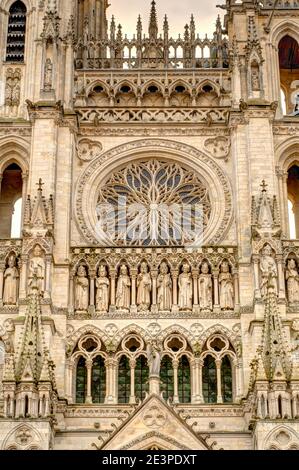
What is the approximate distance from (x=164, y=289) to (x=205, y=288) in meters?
1.03

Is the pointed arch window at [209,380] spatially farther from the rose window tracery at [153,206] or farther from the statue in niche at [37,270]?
the statue in niche at [37,270]

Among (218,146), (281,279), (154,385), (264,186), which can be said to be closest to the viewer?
(154,385)

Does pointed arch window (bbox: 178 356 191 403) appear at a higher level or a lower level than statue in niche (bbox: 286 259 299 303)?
lower

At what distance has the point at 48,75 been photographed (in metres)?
32.0

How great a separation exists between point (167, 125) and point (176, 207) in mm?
2362

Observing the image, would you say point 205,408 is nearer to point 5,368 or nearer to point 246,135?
point 5,368

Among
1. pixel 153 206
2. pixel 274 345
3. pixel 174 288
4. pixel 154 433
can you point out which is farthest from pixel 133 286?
pixel 154 433

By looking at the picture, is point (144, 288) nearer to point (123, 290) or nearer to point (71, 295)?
point (123, 290)

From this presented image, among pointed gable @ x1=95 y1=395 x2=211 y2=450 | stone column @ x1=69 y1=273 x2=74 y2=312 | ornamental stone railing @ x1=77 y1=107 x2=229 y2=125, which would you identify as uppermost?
ornamental stone railing @ x1=77 y1=107 x2=229 y2=125

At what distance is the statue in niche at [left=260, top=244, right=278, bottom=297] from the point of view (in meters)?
28.1

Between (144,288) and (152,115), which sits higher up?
(152,115)

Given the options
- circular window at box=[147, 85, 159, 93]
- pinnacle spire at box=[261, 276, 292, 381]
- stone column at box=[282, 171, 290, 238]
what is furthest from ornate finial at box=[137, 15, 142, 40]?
pinnacle spire at box=[261, 276, 292, 381]

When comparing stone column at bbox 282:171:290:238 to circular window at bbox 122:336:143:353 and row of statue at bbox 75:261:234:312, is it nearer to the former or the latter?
row of statue at bbox 75:261:234:312

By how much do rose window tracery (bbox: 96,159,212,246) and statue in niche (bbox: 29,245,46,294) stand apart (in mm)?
2217
